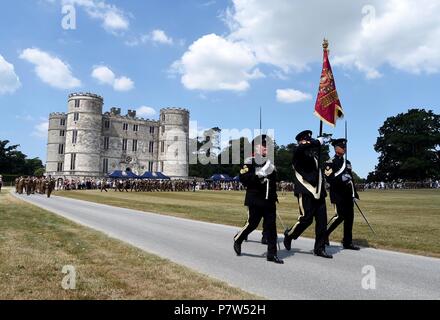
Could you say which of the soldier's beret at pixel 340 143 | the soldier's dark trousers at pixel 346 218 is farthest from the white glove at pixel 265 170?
the soldier's dark trousers at pixel 346 218

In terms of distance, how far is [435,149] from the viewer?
85.9 metres

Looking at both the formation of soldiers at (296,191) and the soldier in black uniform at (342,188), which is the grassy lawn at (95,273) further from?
the soldier in black uniform at (342,188)

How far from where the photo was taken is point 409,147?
87062 millimetres

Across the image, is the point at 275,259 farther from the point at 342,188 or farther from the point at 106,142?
the point at 106,142

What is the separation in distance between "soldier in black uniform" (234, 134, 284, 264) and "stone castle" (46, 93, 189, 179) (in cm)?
8609

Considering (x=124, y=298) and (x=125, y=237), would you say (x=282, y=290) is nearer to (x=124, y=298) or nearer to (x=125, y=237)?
(x=124, y=298)

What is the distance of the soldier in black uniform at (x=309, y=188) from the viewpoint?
27.2 feet

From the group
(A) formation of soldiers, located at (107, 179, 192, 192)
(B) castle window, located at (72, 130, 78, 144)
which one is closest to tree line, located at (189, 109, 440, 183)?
(A) formation of soldiers, located at (107, 179, 192, 192)

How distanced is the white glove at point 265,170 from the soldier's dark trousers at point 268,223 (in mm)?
587

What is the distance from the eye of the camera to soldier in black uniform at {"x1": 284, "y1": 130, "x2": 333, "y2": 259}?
8.30 meters
